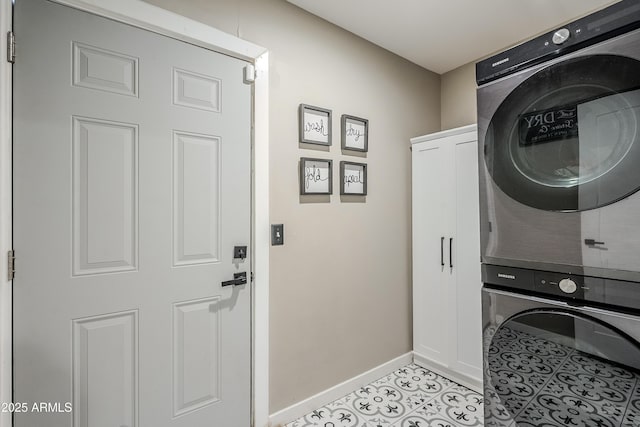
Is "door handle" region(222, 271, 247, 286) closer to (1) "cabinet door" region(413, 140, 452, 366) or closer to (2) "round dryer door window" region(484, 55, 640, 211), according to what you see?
(2) "round dryer door window" region(484, 55, 640, 211)

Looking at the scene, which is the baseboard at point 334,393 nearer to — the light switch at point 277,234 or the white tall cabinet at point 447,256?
the white tall cabinet at point 447,256

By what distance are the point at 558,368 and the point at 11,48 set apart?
2327 millimetres

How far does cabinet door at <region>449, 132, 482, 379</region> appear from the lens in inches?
80.4

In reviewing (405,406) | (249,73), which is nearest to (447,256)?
(405,406)

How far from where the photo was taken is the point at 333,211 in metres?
2.04

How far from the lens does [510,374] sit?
1250 millimetres

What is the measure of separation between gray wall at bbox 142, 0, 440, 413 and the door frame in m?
0.07

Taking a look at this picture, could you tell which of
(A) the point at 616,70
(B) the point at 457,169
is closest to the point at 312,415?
(B) the point at 457,169

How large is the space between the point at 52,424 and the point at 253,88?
172 centimetres

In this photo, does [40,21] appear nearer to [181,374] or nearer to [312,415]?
[181,374]

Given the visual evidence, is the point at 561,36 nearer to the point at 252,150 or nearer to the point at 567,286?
the point at 567,286

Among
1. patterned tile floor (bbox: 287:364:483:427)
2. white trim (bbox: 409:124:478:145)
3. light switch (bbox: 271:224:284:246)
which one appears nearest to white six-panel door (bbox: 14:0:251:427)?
light switch (bbox: 271:224:284:246)

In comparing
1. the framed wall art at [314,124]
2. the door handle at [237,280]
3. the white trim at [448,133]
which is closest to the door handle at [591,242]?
the white trim at [448,133]

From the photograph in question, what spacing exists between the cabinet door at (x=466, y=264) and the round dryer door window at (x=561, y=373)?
0.78 m
